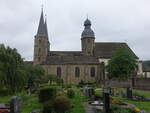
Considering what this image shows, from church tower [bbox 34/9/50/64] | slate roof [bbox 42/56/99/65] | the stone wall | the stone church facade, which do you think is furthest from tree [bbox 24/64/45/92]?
church tower [bbox 34/9/50/64]

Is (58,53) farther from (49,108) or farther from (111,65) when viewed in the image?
(49,108)

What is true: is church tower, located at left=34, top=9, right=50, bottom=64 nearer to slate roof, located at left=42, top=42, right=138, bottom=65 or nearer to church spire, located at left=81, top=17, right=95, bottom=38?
slate roof, located at left=42, top=42, right=138, bottom=65

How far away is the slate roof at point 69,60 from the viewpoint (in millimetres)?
57088

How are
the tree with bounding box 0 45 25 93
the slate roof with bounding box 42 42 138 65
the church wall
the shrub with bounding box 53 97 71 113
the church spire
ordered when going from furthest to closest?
the church spire < the slate roof with bounding box 42 42 138 65 < the church wall < the tree with bounding box 0 45 25 93 < the shrub with bounding box 53 97 71 113

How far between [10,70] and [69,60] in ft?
116

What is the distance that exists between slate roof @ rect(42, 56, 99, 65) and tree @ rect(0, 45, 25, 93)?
33.1 meters

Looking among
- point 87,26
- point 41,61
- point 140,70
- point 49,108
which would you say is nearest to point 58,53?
point 41,61

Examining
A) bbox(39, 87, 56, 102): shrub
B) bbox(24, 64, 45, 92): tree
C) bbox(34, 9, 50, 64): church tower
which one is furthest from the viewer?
bbox(34, 9, 50, 64): church tower

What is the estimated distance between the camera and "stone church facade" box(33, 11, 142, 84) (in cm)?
5709

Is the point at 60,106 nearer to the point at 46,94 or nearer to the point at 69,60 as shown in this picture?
the point at 46,94

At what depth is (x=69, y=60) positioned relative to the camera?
5772 cm

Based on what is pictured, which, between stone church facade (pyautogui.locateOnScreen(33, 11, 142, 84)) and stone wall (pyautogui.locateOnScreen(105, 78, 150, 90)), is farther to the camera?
stone church facade (pyautogui.locateOnScreen(33, 11, 142, 84))

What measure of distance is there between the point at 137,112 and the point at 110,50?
168 ft

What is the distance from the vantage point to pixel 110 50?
6203cm
